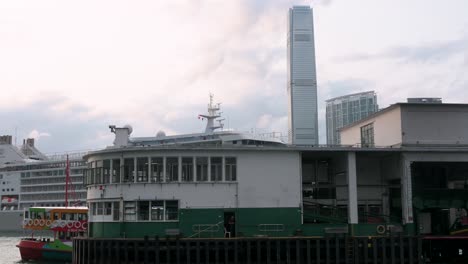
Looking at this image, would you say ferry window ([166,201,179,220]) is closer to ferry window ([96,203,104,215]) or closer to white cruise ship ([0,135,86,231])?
ferry window ([96,203,104,215])

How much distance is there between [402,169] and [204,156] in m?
13.4

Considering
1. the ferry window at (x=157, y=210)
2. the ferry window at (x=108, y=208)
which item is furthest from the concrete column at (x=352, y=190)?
the ferry window at (x=108, y=208)

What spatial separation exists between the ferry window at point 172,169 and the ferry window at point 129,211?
9.09ft

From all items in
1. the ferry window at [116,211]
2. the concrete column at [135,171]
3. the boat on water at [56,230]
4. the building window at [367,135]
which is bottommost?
the boat on water at [56,230]

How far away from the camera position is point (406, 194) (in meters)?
36.8

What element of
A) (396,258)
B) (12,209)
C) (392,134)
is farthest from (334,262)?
(12,209)

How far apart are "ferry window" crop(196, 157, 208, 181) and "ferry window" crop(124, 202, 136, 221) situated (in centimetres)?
444

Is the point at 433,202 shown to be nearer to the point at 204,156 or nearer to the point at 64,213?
the point at 204,156

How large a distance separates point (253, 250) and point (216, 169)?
19.0 feet

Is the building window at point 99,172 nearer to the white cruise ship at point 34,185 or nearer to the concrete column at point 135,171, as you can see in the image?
the concrete column at point 135,171

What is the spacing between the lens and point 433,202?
120ft

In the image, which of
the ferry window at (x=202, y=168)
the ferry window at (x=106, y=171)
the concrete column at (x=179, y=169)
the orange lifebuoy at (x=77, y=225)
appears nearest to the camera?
the concrete column at (x=179, y=169)

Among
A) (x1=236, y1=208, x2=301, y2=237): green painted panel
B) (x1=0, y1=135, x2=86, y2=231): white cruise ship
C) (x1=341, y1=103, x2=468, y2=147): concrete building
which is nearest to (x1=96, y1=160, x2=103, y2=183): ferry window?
(x1=236, y1=208, x2=301, y2=237): green painted panel

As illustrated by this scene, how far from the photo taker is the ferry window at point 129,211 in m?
33.9
